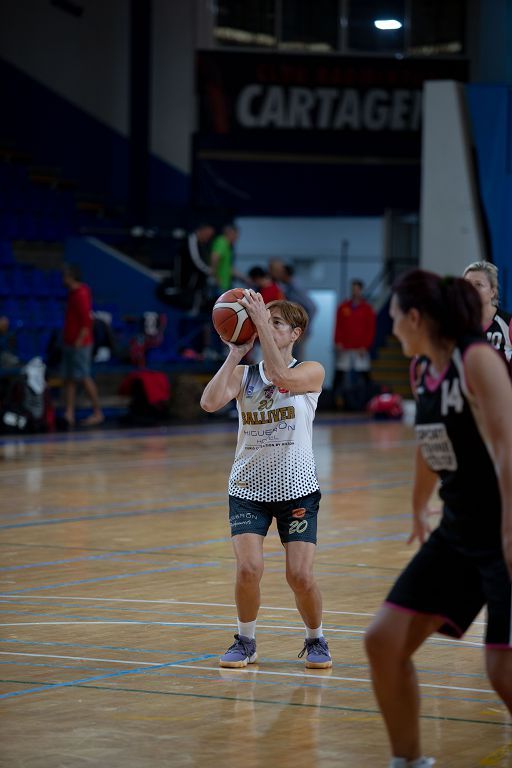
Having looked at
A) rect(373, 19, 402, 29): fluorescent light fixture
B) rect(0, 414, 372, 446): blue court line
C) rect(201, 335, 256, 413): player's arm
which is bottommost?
rect(0, 414, 372, 446): blue court line

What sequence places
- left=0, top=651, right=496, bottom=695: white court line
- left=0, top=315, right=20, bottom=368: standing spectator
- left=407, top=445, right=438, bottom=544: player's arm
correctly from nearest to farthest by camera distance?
left=407, top=445, right=438, bottom=544: player's arm < left=0, top=651, right=496, bottom=695: white court line < left=0, top=315, right=20, bottom=368: standing spectator

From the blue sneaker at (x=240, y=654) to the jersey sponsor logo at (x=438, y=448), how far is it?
1.99 m

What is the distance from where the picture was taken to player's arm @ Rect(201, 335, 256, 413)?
228 inches

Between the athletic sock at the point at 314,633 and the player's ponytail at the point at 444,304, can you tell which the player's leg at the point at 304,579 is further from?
the player's ponytail at the point at 444,304

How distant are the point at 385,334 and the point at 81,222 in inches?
254

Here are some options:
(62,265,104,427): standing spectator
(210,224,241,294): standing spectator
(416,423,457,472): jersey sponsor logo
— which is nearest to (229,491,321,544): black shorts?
(416,423,457,472): jersey sponsor logo

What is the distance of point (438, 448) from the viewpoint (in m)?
4.00

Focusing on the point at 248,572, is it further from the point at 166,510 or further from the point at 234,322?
the point at 166,510

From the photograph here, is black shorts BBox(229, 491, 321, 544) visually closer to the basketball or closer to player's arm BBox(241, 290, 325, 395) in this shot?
player's arm BBox(241, 290, 325, 395)

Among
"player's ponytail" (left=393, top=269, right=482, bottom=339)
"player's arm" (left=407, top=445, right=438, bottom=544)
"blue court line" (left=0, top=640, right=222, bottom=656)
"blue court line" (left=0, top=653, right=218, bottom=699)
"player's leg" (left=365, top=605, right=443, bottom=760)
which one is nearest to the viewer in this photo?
"player's leg" (left=365, top=605, right=443, bottom=760)

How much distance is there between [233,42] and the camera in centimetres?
2758

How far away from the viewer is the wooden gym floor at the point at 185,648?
461 cm

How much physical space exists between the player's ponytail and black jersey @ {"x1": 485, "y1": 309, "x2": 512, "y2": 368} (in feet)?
9.90

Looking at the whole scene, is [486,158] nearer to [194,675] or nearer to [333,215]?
[333,215]
